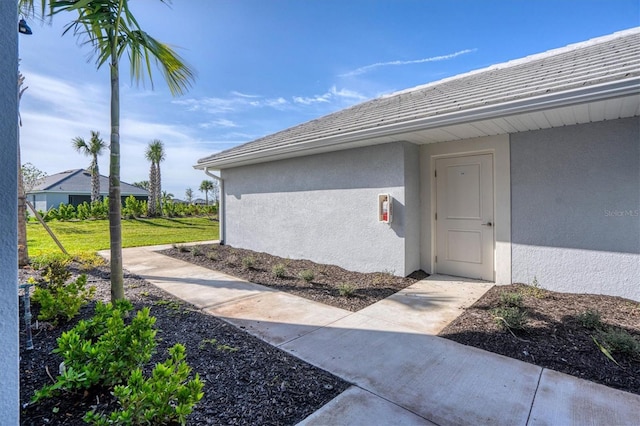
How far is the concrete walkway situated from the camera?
2.33 metres

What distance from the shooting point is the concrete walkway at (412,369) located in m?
2.33

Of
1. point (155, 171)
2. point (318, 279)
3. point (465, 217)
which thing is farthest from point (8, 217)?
point (155, 171)

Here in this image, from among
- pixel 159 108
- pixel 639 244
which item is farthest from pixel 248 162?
pixel 639 244

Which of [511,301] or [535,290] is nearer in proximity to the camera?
[511,301]

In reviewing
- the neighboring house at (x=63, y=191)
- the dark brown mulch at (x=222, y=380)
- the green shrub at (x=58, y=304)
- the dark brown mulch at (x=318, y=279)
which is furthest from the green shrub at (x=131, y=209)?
the green shrub at (x=58, y=304)

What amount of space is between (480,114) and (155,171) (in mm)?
26036

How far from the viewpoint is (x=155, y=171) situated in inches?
980

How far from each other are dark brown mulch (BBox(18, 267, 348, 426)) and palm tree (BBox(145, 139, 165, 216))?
22142 millimetres

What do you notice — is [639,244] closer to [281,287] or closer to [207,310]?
[281,287]

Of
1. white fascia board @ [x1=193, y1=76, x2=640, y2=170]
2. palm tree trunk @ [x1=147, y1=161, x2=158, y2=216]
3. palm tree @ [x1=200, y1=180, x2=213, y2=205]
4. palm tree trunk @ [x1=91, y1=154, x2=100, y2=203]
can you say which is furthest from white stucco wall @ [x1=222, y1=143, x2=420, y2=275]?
palm tree @ [x1=200, y1=180, x2=213, y2=205]

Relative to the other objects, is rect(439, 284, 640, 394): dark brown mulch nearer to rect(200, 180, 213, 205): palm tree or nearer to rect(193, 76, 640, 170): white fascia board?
rect(193, 76, 640, 170): white fascia board

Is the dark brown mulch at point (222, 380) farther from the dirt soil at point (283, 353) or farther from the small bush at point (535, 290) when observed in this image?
the small bush at point (535, 290)

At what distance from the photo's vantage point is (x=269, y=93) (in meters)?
10.8

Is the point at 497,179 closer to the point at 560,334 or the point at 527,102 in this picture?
the point at 527,102
